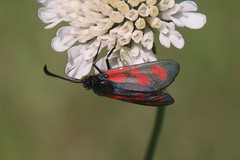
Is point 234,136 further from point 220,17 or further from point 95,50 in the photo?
point 95,50

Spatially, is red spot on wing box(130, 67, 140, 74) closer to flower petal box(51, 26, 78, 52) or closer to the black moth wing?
the black moth wing

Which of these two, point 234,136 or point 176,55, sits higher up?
point 176,55

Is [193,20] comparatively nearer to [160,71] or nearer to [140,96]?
[160,71]


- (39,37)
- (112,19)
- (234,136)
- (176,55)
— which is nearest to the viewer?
(112,19)

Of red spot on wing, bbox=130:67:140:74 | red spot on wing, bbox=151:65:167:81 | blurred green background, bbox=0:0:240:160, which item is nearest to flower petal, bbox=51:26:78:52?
red spot on wing, bbox=130:67:140:74

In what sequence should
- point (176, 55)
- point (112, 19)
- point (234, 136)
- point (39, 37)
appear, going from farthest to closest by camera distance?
1. point (39, 37)
2. point (176, 55)
3. point (234, 136)
4. point (112, 19)

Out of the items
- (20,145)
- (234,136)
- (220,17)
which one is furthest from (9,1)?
(234,136)

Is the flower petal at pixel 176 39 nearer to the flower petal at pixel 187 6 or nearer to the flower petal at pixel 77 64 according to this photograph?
the flower petal at pixel 187 6

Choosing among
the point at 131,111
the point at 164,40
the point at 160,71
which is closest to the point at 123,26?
the point at 164,40
